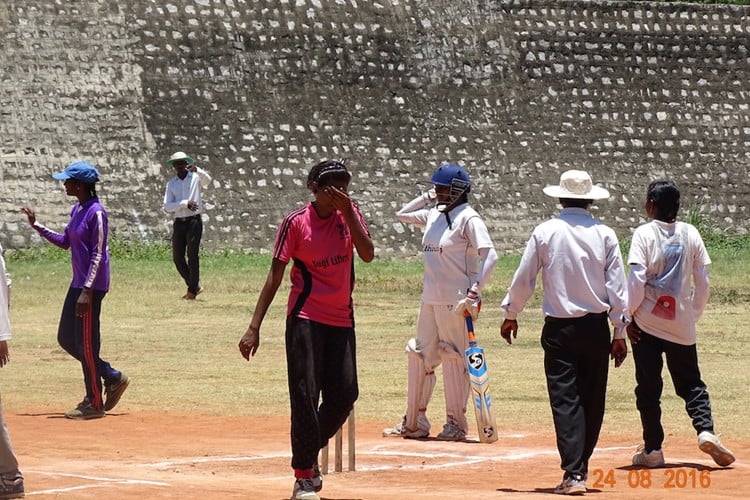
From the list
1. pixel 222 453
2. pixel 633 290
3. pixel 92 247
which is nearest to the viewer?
pixel 633 290

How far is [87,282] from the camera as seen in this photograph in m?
11.7

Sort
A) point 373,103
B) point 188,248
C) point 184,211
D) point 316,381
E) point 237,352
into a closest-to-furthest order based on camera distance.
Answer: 1. point 316,381
2. point 237,352
3. point 188,248
4. point 184,211
5. point 373,103

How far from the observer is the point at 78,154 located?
26859 mm

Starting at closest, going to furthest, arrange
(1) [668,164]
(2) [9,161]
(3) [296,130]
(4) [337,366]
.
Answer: (4) [337,366] → (2) [9,161] → (3) [296,130] → (1) [668,164]

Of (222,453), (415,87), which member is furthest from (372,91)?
(222,453)

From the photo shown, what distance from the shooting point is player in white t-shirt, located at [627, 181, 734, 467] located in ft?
30.9

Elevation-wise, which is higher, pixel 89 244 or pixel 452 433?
pixel 89 244

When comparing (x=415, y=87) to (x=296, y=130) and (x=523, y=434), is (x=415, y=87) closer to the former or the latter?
(x=296, y=130)

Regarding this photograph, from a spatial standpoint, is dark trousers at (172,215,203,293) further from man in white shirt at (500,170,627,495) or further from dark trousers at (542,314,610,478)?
dark trousers at (542,314,610,478)

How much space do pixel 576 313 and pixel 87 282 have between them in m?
4.52

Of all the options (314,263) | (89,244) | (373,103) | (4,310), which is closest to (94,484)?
(4,310)

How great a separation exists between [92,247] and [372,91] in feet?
59.9

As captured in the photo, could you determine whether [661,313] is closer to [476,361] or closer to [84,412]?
[476,361]

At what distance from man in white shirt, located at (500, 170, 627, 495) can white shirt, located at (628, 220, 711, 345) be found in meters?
0.61
